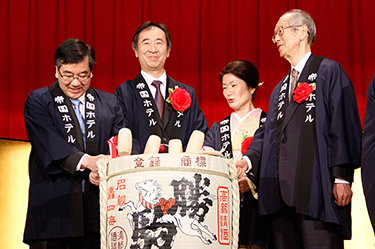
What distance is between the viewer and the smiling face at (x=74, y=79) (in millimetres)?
2824

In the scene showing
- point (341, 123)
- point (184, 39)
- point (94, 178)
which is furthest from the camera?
point (184, 39)

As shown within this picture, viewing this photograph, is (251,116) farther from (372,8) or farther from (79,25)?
(79,25)

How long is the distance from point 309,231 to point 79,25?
3400mm

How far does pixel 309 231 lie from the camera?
7.81 ft

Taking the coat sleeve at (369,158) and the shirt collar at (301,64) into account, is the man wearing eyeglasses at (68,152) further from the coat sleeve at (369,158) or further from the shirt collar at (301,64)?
the coat sleeve at (369,158)

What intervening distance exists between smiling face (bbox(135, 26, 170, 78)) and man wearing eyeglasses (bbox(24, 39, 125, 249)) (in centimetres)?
34

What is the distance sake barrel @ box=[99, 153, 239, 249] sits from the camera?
5.72ft

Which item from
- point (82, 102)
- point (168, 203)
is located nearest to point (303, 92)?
point (168, 203)

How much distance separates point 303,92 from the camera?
8.50 feet

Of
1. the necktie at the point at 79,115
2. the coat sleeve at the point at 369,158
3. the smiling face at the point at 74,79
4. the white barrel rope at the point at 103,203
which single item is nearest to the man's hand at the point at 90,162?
the necktie at the point at 79,115

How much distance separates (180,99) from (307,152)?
2.86 ft

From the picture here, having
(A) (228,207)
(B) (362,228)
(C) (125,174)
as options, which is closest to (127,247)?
(C) (125,174)

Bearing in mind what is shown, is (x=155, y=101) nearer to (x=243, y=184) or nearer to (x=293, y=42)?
(x=243, y=184)

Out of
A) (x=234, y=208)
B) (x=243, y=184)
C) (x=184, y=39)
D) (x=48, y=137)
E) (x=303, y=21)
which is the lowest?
(x=234, y=208)
